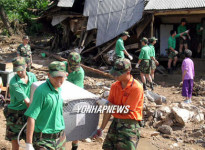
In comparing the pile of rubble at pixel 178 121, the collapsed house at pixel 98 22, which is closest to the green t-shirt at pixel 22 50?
the collapsed house at pixel 98 22

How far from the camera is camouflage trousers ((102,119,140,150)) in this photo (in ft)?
11.0

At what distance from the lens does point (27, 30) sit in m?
21.3

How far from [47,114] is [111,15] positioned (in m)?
10.3

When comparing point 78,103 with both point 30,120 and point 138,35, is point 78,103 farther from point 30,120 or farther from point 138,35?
point 138,35

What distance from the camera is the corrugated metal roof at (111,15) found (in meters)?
11.8

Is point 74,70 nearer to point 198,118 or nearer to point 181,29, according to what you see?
point 198,118

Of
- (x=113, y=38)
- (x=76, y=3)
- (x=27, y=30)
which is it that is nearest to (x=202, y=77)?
(x=113, y=38)

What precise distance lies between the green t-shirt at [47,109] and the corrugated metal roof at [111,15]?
8.76 metres

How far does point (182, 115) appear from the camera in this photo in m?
6.39

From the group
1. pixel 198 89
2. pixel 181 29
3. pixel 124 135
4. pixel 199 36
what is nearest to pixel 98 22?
pixel 181 29

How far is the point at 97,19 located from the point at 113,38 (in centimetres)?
146

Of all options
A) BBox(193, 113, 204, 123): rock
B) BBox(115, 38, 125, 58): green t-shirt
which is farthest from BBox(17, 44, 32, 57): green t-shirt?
BBox(193, 113, 204, 123): rock

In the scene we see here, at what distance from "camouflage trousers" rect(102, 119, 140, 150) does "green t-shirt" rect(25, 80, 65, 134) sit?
2.27 ft

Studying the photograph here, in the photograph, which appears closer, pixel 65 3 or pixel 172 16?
pixel 172 16
